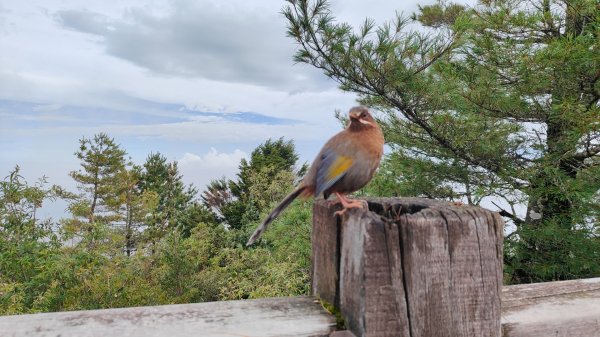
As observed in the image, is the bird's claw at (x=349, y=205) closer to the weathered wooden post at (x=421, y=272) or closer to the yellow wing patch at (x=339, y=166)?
the weathered wooden post at (x=421, y=272)

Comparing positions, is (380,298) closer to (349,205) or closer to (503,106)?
(349,205)

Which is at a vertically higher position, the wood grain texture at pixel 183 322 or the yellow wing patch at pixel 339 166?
the yellow wing patch at pixel 339 166

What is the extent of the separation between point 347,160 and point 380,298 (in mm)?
523

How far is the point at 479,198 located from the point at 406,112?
3.58ft

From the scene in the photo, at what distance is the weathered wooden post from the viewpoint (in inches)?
40.8

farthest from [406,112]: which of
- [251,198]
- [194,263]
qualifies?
[251,198]

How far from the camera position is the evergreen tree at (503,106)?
433 centimetres

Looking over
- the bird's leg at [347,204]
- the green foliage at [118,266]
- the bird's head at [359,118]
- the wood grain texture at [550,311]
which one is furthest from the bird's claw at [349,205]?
the green foliage at [118,266]

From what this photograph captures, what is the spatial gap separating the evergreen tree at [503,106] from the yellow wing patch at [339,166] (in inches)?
112

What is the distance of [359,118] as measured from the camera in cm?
154

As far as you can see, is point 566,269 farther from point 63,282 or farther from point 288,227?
point 63,282

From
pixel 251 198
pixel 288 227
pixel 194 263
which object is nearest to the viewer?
pixel 288 227

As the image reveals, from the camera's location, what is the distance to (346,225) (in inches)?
44.7

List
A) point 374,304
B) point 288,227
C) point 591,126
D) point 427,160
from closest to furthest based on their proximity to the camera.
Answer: point 374,304 < point 591,126 < point 427,160 < point 288,227
